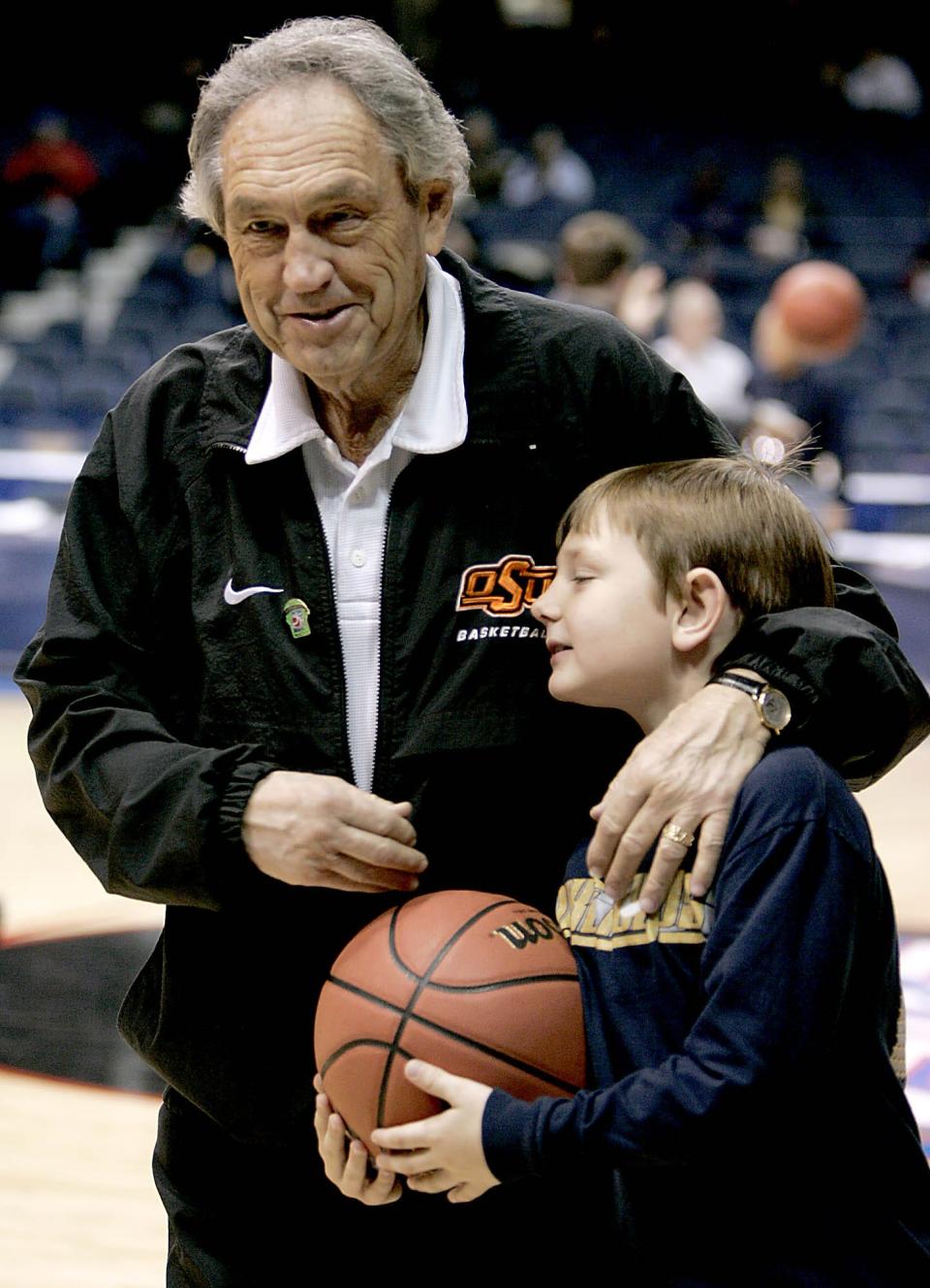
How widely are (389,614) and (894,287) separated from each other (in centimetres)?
956

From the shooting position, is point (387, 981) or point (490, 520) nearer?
point (387, 981)

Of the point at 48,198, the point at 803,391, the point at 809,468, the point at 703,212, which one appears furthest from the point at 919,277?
the point at 48,198

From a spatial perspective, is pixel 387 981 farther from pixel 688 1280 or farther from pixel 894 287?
pixel 894 287

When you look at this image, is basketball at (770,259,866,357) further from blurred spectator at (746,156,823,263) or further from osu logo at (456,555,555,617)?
osu logo at (456,555,555,617)

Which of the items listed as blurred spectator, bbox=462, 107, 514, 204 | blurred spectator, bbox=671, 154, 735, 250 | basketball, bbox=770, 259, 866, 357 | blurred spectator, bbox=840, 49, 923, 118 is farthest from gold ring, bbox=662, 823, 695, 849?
blurred spectator, bbox=840, 49, 923, 118

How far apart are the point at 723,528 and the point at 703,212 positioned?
1035cm

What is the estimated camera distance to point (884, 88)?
12.6 m

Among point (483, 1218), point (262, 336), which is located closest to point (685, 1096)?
point (483, 1218)

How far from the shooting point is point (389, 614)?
1799mm

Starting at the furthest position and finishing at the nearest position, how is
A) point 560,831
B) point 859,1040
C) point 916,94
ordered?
point 916,94 < point 560,831 < point 859,1040

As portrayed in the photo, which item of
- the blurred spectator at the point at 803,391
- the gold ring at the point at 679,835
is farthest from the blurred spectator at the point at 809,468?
the gold ring at the point at 679,835

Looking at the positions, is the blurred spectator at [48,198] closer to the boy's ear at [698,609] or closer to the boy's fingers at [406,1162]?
the boy's ear at [698,609]

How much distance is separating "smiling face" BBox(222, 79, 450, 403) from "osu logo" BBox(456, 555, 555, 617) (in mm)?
249

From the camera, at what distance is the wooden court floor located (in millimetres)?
2895
